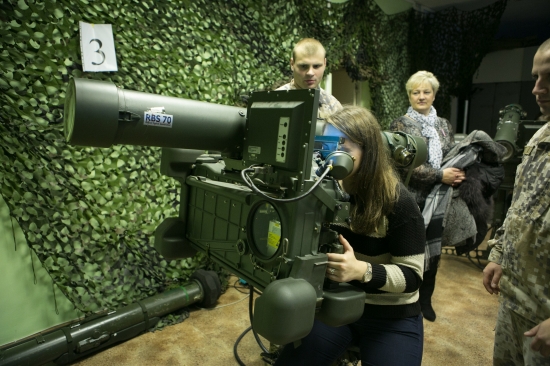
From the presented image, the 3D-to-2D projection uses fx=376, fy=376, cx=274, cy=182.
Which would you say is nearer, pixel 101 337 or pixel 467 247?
pixel 101 337

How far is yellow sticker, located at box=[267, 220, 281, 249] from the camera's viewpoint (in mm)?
893

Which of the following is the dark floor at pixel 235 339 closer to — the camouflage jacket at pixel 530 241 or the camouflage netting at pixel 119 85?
the camouflage netting at pixel 119 85

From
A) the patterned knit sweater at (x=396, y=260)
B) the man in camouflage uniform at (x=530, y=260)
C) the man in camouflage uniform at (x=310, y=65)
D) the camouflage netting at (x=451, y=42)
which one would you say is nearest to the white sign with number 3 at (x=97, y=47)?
the man in camouflage uniform at (x=310, y=65)

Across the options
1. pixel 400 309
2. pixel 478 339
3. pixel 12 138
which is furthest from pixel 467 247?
pixel 12 138

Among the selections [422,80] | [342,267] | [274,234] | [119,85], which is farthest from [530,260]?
[119,85]

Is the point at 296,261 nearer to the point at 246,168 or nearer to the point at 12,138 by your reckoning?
the point at 246,168

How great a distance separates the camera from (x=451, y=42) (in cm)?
516

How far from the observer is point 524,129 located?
3.05 m

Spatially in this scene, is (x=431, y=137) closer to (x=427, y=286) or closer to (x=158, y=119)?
(x=427, y=286)

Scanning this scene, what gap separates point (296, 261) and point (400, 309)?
569 mm

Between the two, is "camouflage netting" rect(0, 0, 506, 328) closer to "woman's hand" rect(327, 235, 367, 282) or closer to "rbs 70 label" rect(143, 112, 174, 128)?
"rbs 70 label" rect(143, 112, 174, 128)

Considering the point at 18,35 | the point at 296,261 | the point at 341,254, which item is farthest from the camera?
the point at 18,35

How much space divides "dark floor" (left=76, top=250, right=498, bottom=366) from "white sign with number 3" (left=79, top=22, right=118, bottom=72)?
61.1 inches

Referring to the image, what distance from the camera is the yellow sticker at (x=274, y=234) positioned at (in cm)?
89
